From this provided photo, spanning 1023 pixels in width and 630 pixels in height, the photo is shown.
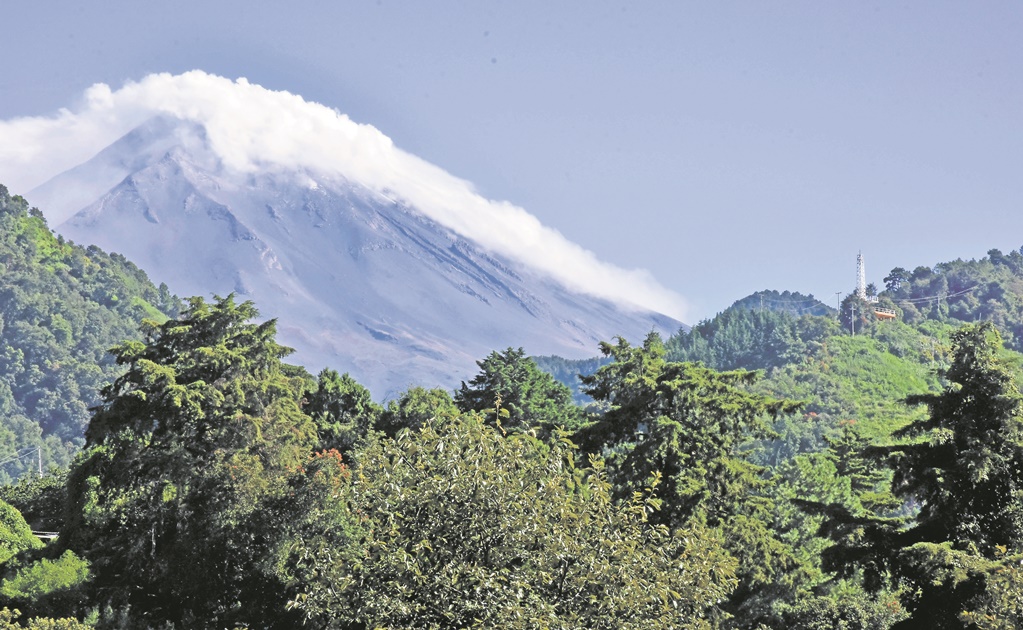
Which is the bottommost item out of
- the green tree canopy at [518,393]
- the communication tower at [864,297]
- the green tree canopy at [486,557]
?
the green tree canopy at [486,557]

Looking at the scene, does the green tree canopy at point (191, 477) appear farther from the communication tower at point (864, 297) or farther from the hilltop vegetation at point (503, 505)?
the communication tower at point (864, 297)

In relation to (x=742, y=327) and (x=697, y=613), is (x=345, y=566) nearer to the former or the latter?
(x=697, y=613)

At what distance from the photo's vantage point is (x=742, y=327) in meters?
152

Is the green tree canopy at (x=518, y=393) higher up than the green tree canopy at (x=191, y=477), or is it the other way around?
the green tree canopy at (x=518, y=393)

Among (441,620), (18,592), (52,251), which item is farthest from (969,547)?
(52,251)

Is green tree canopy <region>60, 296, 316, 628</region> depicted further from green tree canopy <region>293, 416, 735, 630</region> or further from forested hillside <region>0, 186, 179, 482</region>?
forested hillside <region>0, 186, 179, 482</region>

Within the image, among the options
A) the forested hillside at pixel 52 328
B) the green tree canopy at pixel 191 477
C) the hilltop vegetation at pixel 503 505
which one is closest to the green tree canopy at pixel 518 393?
the hilltop vegetation at pixel 503 505

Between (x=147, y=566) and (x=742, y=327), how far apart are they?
5116 inches

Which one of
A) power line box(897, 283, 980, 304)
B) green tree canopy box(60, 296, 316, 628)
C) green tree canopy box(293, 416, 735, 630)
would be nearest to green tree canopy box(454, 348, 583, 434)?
green tree canopy box(60, 296, 316, 628)

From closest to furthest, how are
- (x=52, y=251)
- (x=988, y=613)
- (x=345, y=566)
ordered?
1. (x=345, y=566)
2. (x=988, y=613)
3. (x=52, y=251)

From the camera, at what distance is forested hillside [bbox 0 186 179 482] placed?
157275 mm

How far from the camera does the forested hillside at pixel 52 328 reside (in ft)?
516

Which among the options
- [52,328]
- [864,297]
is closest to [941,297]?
[864,297]

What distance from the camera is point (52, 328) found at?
168875 millimetres
